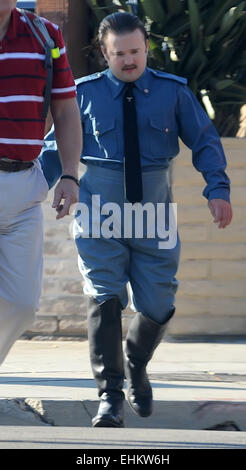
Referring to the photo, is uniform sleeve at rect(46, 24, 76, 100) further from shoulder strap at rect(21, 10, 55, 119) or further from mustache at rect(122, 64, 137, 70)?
mustache at rect(122, 64, 137, 70)

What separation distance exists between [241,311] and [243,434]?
3.53 metres

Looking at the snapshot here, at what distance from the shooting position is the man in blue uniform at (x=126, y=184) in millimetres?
5164

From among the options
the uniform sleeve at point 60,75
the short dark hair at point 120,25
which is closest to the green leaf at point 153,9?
the short dark hair at point 120,25

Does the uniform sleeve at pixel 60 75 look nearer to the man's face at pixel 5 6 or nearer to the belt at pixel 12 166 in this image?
the man's face at pixel 5 6

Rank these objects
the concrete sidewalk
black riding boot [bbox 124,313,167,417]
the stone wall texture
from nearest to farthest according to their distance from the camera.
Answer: black riding boot [bbox 124,313,167,417], the concrete sidewalk, the stone wall texture

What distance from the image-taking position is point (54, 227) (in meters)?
8.48

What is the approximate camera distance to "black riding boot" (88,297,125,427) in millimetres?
5164

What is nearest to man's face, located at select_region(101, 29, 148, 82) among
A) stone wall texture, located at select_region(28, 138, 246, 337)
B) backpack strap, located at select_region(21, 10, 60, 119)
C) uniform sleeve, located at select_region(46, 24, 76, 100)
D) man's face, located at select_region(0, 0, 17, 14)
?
uniform sleeve, located at select_region(46, 24, 76, 100)

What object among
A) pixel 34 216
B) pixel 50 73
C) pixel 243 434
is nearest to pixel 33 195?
pixel 34 216

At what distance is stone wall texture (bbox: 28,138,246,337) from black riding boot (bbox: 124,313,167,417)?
2997 millimetres

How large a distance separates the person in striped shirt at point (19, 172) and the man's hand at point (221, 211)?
42.9 inches

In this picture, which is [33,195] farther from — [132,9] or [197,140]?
[132,9]

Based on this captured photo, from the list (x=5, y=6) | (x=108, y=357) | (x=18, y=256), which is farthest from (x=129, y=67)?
(x=18, y=256)

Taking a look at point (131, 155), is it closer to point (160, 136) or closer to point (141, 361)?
point (160, 136)
